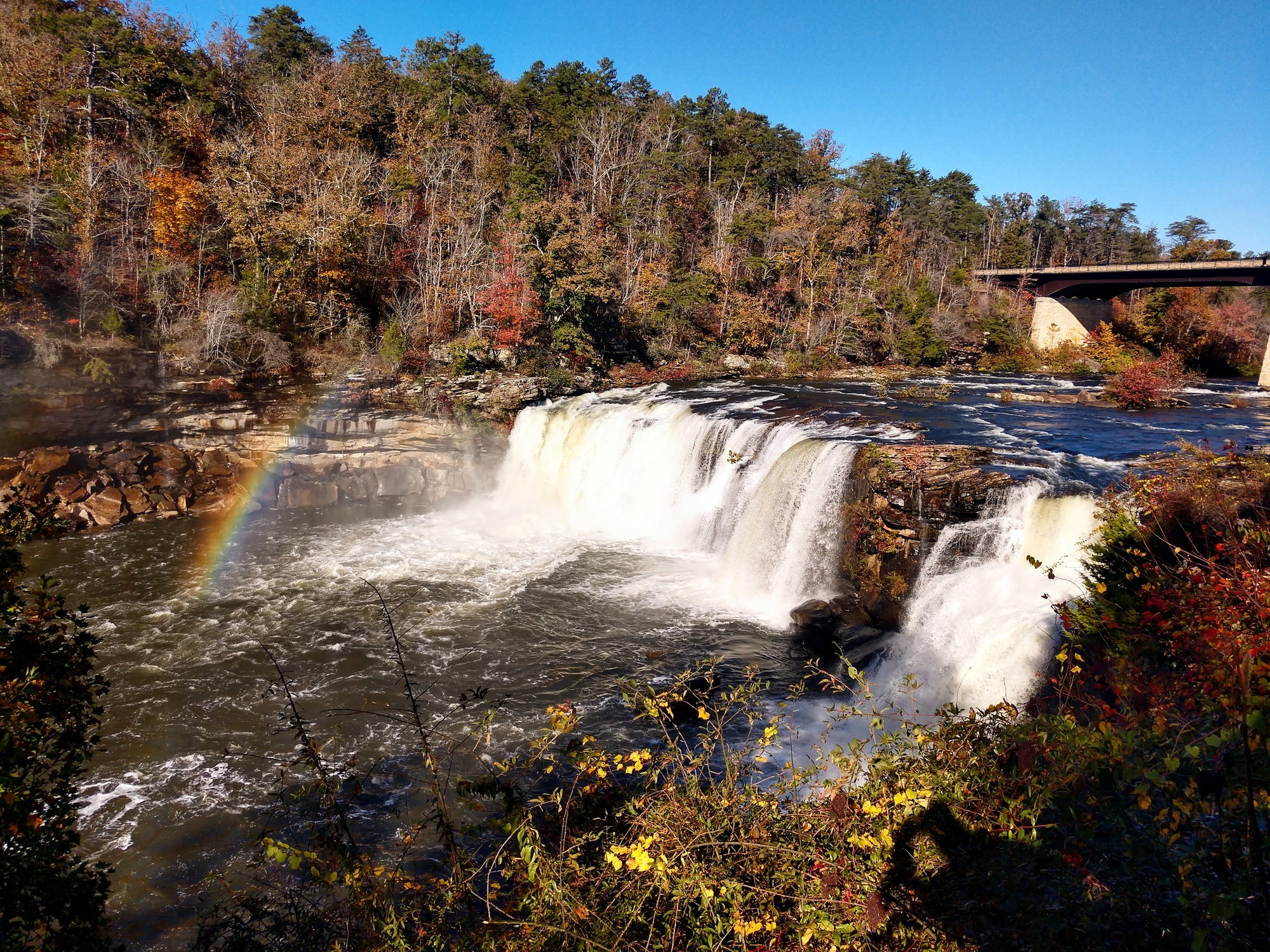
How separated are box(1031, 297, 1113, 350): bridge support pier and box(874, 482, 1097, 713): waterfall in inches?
1202

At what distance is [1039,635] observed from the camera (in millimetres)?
8219

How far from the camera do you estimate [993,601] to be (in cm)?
938

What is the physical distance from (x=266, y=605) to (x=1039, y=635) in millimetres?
13718

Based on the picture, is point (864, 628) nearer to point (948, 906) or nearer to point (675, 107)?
point (948, 906)

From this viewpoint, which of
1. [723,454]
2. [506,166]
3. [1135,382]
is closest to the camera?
[723,454]

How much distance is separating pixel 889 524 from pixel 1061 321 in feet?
107

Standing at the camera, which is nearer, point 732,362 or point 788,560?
point 788,560

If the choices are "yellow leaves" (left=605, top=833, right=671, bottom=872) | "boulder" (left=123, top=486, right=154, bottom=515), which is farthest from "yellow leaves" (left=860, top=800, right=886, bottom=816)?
"boulder" (left=123, top=486, right=154, bottom=515)

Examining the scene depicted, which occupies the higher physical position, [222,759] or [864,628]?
[864,628]

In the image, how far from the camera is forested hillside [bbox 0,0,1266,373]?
67.8 ft

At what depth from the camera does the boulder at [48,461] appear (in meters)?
16.0

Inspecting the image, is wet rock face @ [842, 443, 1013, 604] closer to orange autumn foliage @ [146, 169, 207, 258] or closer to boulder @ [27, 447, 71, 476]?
boulder @ [27, 447, 71, 476]

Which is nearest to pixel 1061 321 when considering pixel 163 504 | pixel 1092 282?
pixel 1092 282

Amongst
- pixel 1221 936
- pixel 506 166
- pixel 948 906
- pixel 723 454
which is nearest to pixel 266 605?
pixel 723 454
